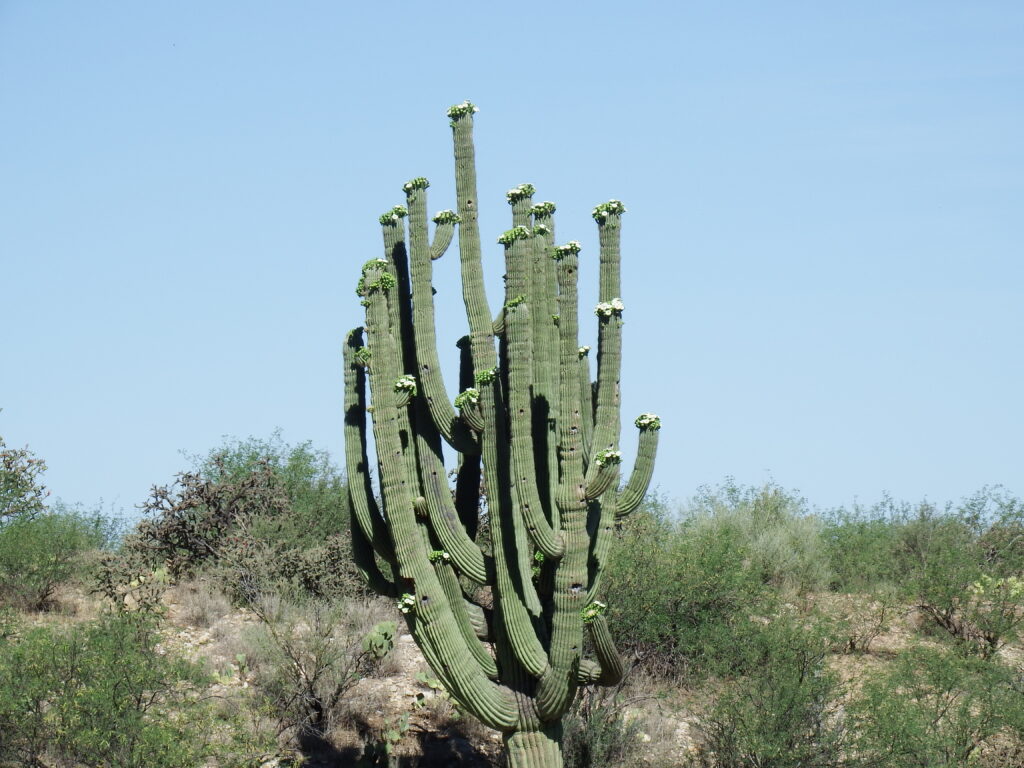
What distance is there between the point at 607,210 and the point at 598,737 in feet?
16.8

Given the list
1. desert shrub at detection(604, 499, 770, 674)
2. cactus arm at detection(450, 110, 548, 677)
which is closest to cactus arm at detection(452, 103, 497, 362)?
cactus arm at detection(450, 110, 548, 677)

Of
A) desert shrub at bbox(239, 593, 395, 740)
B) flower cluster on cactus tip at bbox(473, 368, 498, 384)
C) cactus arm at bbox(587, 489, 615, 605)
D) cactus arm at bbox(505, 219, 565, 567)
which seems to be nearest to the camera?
cactus arm at bbox(505, 219, 565, 567)

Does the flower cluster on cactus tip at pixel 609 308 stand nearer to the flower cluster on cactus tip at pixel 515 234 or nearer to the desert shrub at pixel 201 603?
the flower cluster on cactus tip at pixel 515 234

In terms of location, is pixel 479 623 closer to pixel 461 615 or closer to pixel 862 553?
pixel 461 615

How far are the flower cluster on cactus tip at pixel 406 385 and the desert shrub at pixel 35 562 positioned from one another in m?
8.66

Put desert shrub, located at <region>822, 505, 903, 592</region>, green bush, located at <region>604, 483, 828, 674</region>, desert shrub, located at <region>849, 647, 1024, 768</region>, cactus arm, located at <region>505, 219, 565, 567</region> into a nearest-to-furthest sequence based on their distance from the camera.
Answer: cactus arm, located at <region>505, 219, 565, 567</region>, desert shrub, located at <region>849, 647, 1024, 768</region>, green bush, located at <region>604, 483, 828, 674</region>, desert shrub, located at <region>822, 505, 903, 592</region>

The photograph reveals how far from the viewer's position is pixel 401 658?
1463cm

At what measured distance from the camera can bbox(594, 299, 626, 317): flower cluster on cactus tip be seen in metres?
9.81

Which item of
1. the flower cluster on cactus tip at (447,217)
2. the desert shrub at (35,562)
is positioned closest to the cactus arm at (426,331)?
the flower cluster on cactus tip at (447,217)

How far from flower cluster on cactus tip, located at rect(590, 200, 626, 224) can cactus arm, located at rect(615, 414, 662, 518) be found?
1.76 meters

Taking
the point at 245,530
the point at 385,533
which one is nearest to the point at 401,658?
the point at 245,530

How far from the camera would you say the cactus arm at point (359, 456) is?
32.3 feet

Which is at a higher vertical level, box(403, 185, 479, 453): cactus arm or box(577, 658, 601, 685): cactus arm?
box(403, 185, 479, 453): cactus arm

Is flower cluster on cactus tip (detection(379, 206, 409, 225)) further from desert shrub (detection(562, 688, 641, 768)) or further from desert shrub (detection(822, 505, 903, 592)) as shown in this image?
desert shrub (detection(822, 505, 903, 592))
